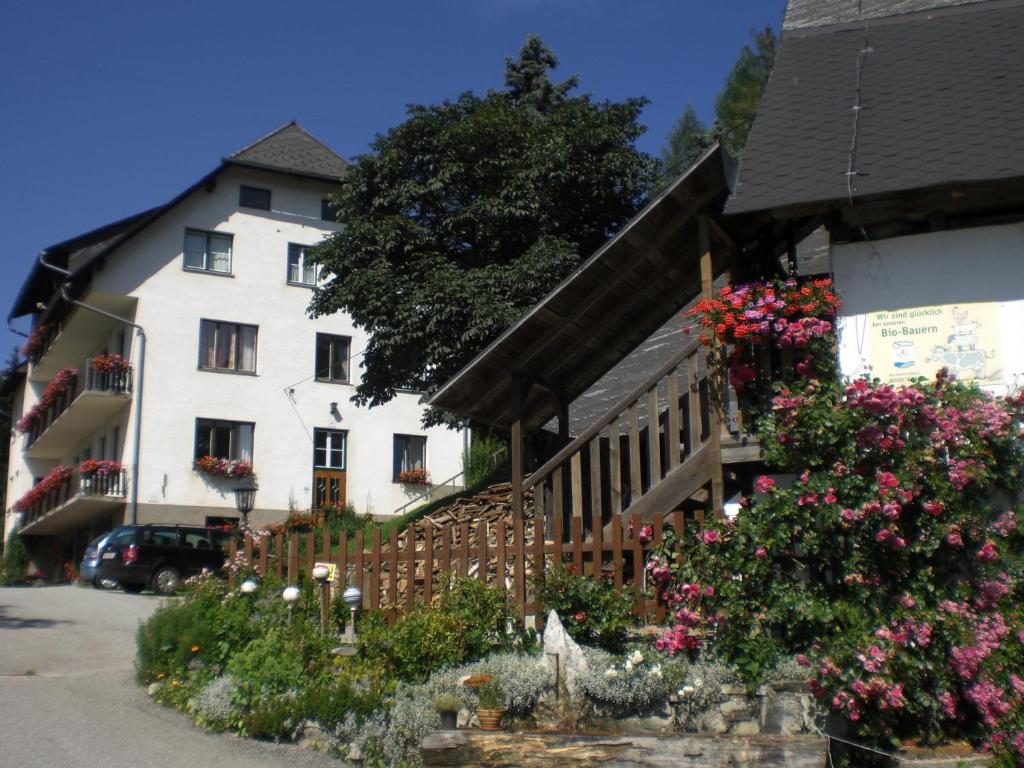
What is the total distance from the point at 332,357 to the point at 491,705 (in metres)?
25.5

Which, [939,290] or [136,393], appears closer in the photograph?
[939,290]

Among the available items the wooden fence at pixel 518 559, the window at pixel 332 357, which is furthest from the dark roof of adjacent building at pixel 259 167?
the wooden fence at pixel 518 559

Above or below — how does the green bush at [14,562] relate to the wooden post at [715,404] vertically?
below

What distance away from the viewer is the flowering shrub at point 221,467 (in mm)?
29578

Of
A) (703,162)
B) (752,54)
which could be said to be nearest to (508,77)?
(752,54)

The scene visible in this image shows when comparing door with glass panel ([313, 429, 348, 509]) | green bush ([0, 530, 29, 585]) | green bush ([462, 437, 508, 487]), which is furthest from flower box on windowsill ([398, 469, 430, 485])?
green bush ([0, 530, 29, 585])

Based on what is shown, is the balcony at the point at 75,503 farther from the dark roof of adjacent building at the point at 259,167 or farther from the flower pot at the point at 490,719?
the flower pot at the point at 490,719

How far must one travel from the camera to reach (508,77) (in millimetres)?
31516

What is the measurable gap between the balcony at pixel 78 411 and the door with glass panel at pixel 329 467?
5.36m

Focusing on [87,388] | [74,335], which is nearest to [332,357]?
[87,388]

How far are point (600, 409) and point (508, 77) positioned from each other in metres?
18.7

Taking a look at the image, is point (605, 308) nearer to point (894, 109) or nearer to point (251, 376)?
point (894, 109)

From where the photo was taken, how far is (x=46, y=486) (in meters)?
34.0

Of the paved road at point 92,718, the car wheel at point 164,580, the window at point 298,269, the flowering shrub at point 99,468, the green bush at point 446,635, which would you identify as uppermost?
the window at point 298,269
